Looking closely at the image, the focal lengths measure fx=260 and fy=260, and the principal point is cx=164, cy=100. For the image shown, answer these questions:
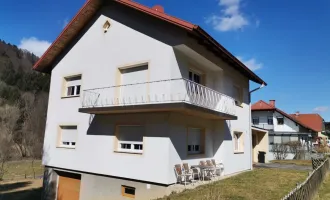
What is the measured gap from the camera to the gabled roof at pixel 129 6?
10562 mm

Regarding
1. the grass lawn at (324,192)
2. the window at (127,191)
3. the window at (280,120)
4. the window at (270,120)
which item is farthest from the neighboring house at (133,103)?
the window at (280,120)

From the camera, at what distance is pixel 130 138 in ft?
39.7

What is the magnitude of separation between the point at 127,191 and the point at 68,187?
17.2 ft

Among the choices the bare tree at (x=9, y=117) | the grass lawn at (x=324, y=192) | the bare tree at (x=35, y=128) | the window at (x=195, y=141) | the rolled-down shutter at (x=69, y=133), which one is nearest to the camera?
the grass lawn at (x=324, y=192)

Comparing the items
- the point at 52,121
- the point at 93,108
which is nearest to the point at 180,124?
the point at 93,108

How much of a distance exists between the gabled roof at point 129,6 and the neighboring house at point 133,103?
0.17 feet

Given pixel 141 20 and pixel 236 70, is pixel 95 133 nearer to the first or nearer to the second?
pixel 141 20

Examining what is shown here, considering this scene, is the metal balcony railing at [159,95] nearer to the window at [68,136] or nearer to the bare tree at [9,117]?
the window at [68,136]

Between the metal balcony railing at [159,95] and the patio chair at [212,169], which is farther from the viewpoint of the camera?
the patio chair at [212,169]

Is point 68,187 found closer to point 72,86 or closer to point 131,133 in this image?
point 72,86

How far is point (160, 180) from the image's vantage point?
10641 mm

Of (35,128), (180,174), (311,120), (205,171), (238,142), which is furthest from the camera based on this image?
(311,120)

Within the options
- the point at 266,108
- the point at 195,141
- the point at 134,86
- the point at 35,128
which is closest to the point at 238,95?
the point at 195,141

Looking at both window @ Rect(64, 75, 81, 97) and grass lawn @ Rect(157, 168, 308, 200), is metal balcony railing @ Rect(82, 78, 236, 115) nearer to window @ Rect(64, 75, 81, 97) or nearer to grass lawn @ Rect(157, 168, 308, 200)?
window @ Rect(64, 75, 81, 97)
